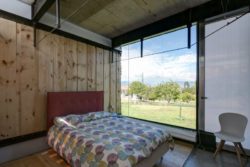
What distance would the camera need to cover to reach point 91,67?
12.8ft

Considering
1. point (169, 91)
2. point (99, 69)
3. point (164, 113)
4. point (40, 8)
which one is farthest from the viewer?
point (99, 69)

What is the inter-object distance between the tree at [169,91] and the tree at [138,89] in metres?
0.49

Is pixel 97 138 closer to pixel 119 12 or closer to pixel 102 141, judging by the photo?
pixel 102 141

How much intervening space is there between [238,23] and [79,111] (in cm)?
375

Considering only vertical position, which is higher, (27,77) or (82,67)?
(82,67)

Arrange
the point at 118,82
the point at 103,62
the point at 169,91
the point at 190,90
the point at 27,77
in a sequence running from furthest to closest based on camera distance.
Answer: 1. the point at 118,82
2. the point at 103,62
3. the point at 169,91
4. the point at 190,90
5. the point at 27,77

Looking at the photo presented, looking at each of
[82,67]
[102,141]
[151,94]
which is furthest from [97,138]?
[151,94]

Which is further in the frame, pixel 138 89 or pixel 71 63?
pixel 138 89

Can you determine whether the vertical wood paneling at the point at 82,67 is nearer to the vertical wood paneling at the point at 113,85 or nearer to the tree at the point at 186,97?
the vertical wood paneling at the point at 113,85

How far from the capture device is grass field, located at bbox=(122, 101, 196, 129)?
3377mm

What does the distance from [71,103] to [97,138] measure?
1.47 m

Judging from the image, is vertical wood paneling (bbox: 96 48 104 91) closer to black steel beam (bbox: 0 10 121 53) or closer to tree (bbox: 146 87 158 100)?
black steel beam (bbox: 0 10 121 53)

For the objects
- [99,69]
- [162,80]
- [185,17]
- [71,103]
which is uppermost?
[185,17]

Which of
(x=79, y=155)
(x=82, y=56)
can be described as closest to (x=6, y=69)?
(x=82, y=56)
